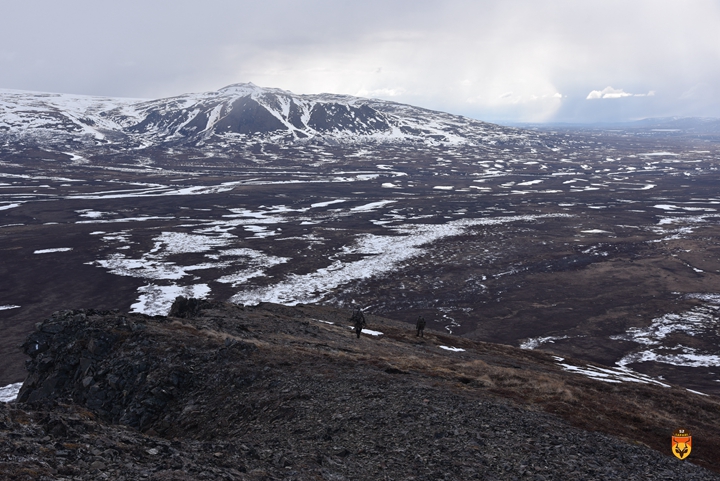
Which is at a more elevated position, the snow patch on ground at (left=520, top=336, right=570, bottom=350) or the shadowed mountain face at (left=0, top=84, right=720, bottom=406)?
the shadowed mountain face at (left=0, top=84, right=720, bottom=406)

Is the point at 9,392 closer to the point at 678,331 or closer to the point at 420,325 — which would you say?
the point at 420,325

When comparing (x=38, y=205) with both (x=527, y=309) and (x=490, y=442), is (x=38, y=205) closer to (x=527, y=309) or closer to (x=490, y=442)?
(x=527, y=309)

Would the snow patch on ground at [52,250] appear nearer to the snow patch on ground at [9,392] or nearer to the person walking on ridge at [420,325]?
the snow patch on ground at [9,392]

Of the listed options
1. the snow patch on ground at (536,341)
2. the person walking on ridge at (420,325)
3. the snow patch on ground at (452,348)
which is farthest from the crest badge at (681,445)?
the snow patch on ground at (536,341)

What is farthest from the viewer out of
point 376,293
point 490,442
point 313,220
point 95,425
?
point 313,220

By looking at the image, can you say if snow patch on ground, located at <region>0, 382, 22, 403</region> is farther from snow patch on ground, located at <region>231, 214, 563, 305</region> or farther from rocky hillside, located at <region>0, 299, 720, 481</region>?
snow patch on ground, located at <region>231, 214, 563, 305</region>

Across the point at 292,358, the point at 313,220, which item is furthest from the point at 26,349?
the point at 313,220

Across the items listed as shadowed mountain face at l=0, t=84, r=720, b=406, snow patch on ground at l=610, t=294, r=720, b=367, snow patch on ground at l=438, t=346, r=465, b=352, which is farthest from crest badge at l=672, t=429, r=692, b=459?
snow patch on ground at l=610, t=294, r=720, b=367
